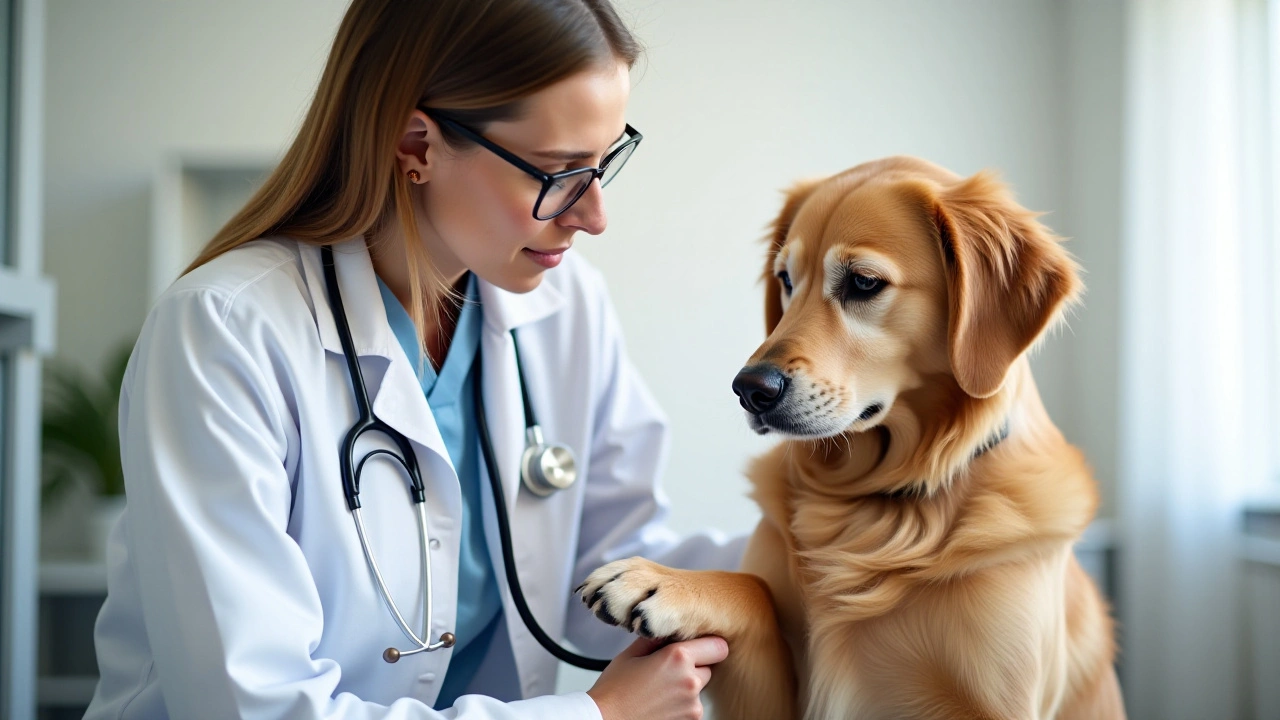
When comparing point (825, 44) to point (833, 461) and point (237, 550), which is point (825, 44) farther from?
point (237, 550)

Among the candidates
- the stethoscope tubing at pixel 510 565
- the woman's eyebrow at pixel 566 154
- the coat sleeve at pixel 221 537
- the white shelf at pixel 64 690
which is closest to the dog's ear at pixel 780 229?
the woman's eyebrow at pixel 566 154

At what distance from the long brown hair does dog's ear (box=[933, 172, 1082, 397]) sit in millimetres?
530

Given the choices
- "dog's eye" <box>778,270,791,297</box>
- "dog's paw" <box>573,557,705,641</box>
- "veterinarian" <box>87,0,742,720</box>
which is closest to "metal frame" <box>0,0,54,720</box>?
"veterinarian" <box>87,0,742,720</box>

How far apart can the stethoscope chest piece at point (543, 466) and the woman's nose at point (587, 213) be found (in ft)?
1.14

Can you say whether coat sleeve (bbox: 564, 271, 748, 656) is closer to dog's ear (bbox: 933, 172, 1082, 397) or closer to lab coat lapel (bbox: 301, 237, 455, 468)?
lab coat lapel (bbox: 301, 237, 455, 468)

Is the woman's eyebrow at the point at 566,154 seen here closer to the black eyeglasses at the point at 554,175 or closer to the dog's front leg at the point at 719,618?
the black eyeglasses at the point at 554,175

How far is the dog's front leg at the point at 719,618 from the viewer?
1045 millimetres

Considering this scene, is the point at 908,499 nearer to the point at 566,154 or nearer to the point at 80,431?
the point at 566,154

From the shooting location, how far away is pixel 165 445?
0.97 metres

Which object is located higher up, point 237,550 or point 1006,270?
point 1006,270

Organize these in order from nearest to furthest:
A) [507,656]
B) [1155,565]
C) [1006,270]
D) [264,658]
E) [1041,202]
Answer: [264,658], [1006,270], [507,656], [1155,565], [1041,202]

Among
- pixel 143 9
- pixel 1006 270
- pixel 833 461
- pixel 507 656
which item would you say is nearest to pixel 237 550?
pixel 507 656

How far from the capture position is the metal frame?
174cm

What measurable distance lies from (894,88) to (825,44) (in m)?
0.29
